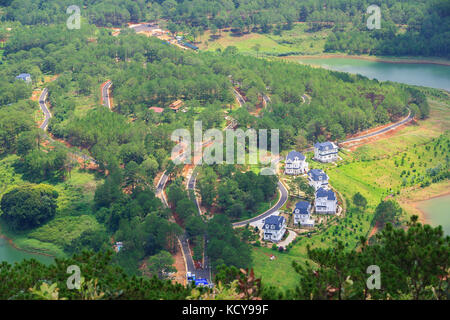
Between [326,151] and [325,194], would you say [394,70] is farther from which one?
[325,194]

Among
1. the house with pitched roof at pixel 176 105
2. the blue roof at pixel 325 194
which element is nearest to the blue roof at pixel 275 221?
the blue roof at pixel 325 194

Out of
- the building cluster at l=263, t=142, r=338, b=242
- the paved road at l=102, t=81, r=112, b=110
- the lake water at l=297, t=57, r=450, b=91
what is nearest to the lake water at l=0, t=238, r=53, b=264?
the building cluster at l=263, t=142, r=338, b=242

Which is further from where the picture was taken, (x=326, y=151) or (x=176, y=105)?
(x=176, y=105)

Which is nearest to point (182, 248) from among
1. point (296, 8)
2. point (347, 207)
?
point (347, 207)

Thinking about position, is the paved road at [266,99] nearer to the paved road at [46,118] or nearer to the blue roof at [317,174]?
the blue roof at [317,174]

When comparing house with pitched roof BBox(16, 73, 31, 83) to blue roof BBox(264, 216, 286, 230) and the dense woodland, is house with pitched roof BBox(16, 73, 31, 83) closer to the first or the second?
the dense woodland

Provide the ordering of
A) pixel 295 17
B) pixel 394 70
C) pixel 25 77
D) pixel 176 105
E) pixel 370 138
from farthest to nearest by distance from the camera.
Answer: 1. pixel 295 17
2. pixel 394 70
3. pixel 25 77
4. pixel 176 105
5. pixel 370 138

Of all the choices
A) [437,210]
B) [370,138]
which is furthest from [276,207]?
[370,138]
